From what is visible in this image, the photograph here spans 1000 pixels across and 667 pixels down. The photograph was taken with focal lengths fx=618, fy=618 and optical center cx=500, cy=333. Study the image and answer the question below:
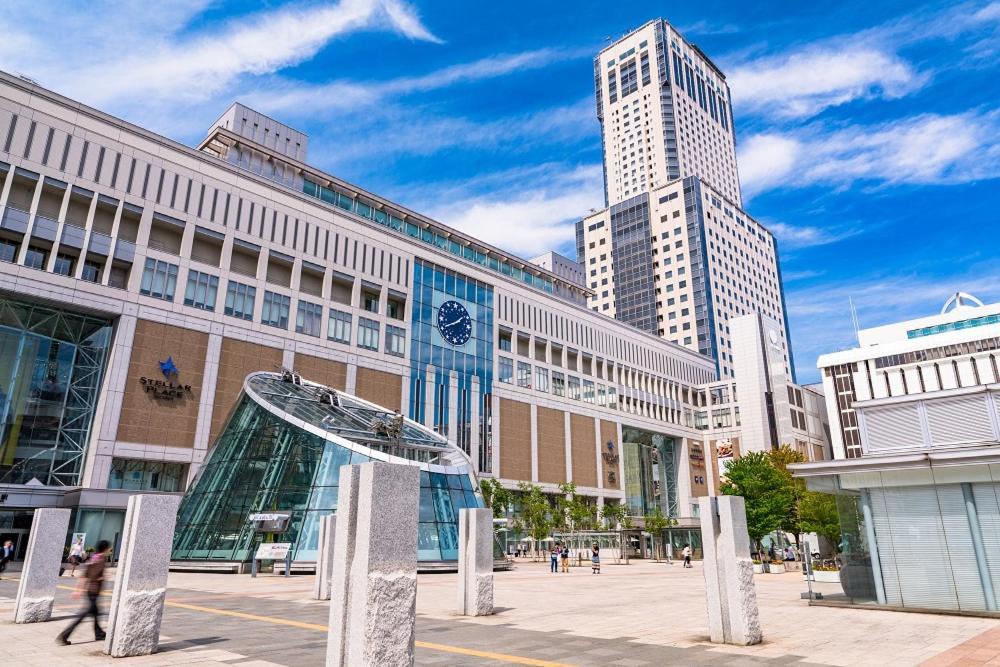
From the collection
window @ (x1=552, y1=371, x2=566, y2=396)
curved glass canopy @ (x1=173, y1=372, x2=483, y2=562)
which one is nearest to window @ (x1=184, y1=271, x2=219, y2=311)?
curved glass canopy @ (x1=173, y1=372, x2=483, y2=562)

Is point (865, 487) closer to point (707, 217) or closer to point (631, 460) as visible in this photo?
point (631, 460)

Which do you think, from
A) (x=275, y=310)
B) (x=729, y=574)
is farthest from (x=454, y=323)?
(x=729, y=574)

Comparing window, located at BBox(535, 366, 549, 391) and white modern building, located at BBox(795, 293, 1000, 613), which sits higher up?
window, located at BBox(535, 366, 549, 391)

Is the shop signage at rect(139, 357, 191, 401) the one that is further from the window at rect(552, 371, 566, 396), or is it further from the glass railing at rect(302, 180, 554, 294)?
the window at rect(552, 371, 566, 396)

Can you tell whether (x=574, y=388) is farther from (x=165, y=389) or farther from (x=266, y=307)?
(x=165, y=389)

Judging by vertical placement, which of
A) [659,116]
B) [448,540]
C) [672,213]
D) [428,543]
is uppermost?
[659,116]

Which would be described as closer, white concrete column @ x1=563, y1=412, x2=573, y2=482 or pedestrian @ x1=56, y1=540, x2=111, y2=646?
pedestrian @ x1=56, y1=540, x2=111, y2=646

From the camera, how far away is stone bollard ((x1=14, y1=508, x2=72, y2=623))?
13.8 meters

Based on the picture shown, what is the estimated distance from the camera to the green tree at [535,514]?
191ft

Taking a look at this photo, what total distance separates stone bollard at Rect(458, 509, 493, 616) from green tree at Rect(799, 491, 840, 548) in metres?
30.1

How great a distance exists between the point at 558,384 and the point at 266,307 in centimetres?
3805

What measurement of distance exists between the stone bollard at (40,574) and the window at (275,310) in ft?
130

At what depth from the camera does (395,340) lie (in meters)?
62.0

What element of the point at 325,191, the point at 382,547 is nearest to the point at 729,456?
the point at 325,191
